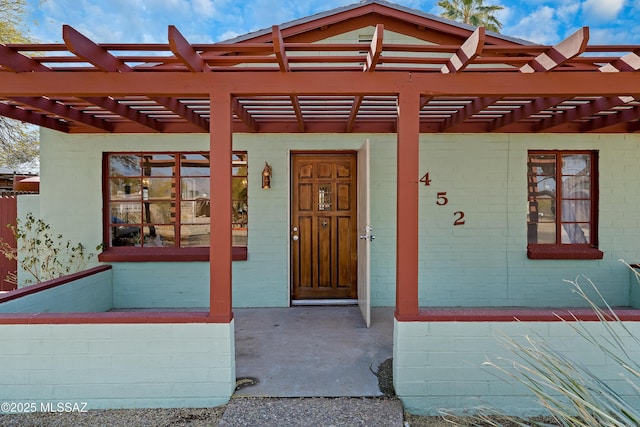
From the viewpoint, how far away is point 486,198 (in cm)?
532

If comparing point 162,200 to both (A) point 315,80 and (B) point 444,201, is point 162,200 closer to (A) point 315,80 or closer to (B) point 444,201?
(A) point 315,80

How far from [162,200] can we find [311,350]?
3.04 metres

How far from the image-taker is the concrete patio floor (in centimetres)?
320

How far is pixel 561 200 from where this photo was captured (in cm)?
543

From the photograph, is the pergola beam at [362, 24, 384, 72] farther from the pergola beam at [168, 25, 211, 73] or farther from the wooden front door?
the wooden front door

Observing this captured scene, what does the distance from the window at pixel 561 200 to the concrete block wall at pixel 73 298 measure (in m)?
5.70

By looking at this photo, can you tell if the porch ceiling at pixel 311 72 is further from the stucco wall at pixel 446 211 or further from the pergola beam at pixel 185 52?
the stucco wall at pixel 446 211

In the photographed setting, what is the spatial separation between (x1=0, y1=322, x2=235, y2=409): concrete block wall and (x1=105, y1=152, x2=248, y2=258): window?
8.02 feet

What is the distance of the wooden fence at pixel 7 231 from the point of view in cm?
609

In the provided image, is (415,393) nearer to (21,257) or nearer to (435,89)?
(435,89)

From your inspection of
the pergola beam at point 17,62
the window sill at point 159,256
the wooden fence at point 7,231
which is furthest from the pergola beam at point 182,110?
the wooden fence at point 7,231

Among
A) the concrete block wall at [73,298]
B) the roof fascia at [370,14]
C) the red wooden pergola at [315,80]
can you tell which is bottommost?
the concrete block wall at [73,298]

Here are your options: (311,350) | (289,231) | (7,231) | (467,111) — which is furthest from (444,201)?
(7,231)

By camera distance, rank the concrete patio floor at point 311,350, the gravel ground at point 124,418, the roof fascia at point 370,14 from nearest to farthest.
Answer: the gravel ground at point 124,418 → the concrete patio floor at point 311,350 → the roof fascia at point 370,14
